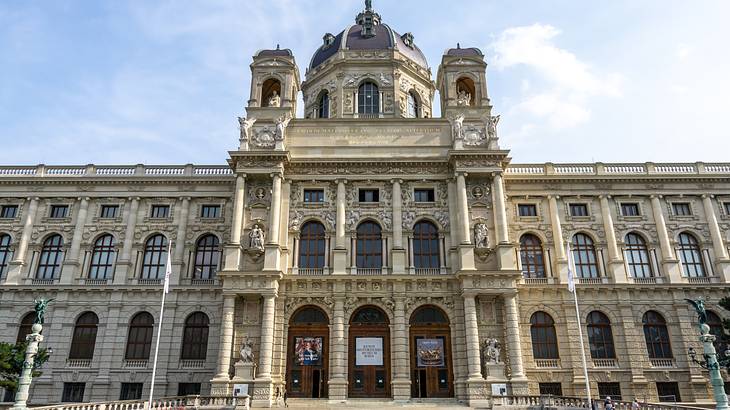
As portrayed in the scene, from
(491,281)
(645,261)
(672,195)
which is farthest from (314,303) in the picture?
(672,195)

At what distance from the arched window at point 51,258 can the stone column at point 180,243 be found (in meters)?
8.86

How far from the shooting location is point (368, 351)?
33688 mm

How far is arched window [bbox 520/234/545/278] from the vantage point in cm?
3744

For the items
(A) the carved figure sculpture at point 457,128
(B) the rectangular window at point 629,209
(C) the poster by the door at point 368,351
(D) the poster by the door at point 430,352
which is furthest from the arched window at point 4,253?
(B) the rectangular window at point 629,209

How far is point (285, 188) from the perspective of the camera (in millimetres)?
37375

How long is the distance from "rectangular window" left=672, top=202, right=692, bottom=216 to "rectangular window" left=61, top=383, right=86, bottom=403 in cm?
4457

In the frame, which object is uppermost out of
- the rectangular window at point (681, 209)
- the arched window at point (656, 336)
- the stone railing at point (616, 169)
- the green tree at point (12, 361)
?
the stone railing at point (616, 169)

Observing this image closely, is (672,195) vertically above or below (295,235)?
above

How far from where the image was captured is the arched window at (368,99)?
4434cm

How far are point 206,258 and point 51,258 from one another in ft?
38.7

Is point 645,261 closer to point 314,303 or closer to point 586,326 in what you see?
point 586,326

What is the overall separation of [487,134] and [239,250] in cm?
1959

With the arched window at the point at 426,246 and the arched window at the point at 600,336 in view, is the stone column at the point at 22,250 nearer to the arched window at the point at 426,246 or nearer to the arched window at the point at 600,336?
the arched window at the point at 426,246

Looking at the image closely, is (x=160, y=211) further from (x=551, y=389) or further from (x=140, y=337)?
(x=551, y=389)
